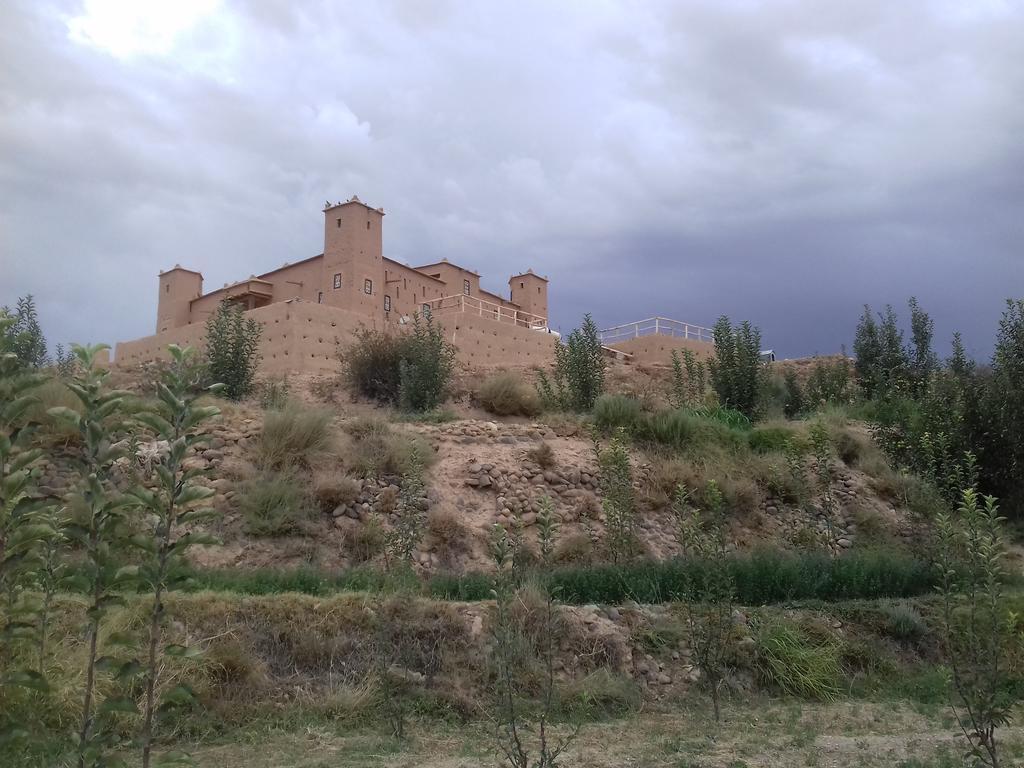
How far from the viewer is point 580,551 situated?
11.5 meters

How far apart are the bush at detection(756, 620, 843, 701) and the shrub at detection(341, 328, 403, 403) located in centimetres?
1196

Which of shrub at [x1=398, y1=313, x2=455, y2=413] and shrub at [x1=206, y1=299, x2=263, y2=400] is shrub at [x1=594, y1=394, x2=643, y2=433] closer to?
shrub at [x1=398, y1=313, x2=455, y2=413]

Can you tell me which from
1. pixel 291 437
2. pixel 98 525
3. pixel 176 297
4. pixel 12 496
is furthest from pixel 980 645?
pixel 176 297

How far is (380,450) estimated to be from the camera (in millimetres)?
13102

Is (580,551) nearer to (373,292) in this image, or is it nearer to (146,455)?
(146,455)

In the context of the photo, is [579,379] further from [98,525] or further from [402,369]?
[98,525]

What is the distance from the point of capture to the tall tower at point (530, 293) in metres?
41.4

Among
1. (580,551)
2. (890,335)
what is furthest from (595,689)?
(890,335)

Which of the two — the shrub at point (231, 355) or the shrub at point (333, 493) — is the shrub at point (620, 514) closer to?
the shrub at point (333, 493)

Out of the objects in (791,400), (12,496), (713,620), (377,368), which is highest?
(377,368)

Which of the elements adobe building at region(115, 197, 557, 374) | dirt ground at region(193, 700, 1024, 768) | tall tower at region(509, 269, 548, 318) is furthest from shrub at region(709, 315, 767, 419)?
tall tower at region(509, 269, 548, 318)

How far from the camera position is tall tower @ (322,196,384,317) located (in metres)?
29.7

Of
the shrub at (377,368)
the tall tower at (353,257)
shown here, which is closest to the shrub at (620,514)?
the shrub at (377,368)

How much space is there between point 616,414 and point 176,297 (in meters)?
26.0
